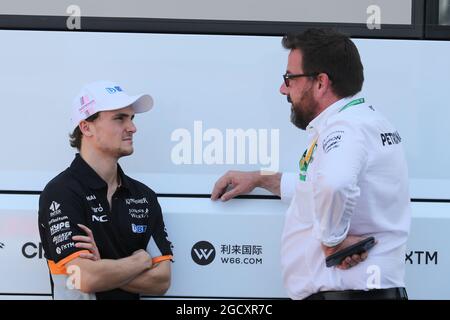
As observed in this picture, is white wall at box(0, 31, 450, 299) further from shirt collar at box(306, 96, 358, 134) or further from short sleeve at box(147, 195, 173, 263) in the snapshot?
shirt collar at box(306, 96, 358, 134)

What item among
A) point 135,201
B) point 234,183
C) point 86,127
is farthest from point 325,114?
point 86,127

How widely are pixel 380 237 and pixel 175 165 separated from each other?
0.79 m

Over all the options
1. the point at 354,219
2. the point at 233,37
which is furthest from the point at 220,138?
the point at 354,219

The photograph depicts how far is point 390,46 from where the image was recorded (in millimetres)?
2717

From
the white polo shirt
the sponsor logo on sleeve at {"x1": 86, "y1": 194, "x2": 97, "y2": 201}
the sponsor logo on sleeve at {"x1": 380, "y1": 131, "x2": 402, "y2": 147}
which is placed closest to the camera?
the white polo shirt

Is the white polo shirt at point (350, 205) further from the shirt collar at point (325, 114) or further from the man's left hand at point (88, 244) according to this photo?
the man's left hand at point (88, 244)

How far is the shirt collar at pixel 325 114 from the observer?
2.55 metres

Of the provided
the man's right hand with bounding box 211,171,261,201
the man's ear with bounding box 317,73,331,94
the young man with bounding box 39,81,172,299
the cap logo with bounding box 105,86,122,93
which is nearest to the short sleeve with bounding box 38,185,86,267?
the young man with bounding box 39,81,172,299

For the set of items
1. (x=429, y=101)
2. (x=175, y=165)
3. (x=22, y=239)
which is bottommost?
(x=22, y=239)

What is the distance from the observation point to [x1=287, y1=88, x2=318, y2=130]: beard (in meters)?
2.62

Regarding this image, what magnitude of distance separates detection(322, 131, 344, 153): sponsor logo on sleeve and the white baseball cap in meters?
0.70

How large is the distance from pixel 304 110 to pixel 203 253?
654mm

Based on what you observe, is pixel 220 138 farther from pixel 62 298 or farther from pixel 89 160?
pixel 62 298

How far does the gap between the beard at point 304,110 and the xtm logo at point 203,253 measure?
566mm
